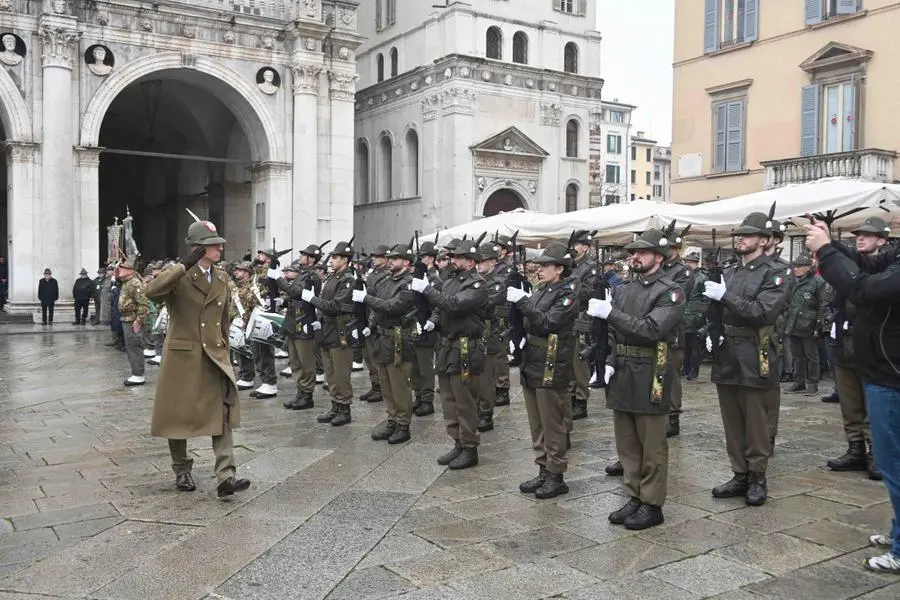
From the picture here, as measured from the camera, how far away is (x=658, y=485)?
5.48 metres

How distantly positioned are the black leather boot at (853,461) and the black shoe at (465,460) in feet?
9.77

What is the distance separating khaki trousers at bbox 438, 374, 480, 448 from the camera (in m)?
7.09

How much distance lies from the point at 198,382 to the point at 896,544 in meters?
4.69

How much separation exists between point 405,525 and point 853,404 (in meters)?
4.14

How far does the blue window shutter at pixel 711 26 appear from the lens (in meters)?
22.5

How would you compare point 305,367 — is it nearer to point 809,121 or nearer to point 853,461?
point 853,461

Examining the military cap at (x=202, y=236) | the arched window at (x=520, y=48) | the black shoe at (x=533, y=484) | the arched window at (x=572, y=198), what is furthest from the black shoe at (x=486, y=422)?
the arched window at (x=572, y=198)

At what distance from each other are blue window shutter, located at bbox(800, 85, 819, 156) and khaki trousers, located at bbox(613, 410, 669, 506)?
668 inches

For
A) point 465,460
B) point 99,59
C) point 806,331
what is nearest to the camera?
point 465,460

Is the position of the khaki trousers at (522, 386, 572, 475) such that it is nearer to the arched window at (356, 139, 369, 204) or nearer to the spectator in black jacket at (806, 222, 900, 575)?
the spectator in black jacket at (806, 222, 900, 575)

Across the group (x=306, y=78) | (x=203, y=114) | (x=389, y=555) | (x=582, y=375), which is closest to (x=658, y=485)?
(x=389, y=555)

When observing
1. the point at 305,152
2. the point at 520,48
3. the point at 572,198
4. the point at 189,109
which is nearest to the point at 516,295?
the point at 305,152

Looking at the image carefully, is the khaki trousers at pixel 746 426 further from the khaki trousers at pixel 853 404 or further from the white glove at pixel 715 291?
the khaki trousers at pixel 853 404

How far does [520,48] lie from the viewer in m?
31.7
